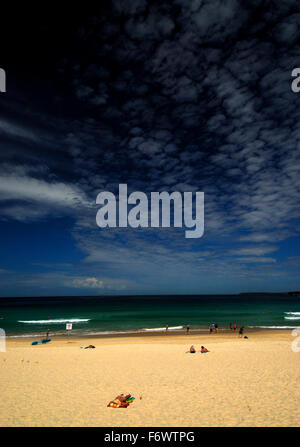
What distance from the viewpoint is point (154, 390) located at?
11.6 metres

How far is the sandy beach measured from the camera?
8.86 metres

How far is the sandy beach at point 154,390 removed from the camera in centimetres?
886

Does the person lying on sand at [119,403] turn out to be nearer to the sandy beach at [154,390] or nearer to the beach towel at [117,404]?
the beach towel at [117,404]

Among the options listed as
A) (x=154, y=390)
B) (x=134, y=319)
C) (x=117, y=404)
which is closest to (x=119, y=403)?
(x=117, y=404)

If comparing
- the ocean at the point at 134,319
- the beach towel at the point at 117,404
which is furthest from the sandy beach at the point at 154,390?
the ocean at the point at 134,319

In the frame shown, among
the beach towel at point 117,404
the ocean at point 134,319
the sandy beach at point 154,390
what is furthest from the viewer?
the ocean at point 134,319

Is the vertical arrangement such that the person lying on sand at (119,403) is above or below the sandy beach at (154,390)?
above

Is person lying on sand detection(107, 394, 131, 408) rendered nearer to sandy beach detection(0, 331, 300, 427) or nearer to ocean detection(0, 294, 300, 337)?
sandy beach detection(0, 331, 300, 427)

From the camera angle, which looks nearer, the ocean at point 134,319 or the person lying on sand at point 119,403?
the person lying on sand at point 119,403

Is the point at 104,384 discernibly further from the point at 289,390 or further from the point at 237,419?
the point at 289,390

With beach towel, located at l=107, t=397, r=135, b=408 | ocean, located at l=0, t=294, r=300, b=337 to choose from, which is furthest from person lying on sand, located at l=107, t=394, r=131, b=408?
ocean, located at l=0, t=294, r=300, b=337

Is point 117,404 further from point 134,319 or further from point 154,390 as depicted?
point 134,319

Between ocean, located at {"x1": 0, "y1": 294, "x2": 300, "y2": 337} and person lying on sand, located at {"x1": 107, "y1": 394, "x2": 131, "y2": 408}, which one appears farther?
ocean, located at {"x1": 0, "y1": 294, "x2": 300, "y2": 337}

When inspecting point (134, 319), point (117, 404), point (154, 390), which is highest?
point (117, 404)
